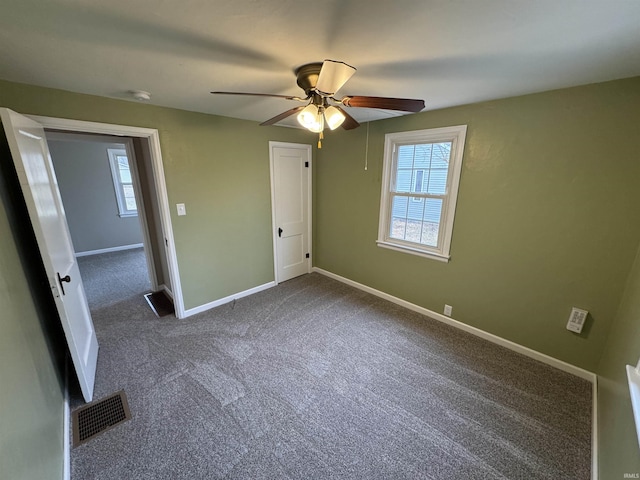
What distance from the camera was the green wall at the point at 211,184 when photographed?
7.41ft

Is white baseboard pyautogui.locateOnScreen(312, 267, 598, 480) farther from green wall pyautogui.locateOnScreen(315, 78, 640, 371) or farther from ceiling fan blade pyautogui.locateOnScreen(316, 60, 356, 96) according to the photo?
ceiling fan blade pyautogui.locateOnScreen(316, 60, 356, 96)

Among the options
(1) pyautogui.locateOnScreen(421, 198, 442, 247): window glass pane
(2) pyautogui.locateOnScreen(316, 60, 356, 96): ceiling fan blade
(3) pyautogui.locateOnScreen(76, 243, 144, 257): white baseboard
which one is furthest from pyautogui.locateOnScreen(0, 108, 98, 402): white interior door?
(3) pyautogui.locateOnScreen(76, 243, 144, 257): white baseboard

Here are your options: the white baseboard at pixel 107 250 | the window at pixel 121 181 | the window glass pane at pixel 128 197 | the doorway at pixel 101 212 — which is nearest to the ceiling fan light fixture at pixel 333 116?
the doorway at pixel 101 212

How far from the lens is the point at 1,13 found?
100 centimetres

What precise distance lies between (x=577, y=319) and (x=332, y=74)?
105 inches

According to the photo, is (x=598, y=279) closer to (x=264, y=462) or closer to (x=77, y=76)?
(x=264, y=462)

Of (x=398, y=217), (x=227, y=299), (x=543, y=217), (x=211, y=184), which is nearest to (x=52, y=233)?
(x=211, y=184)

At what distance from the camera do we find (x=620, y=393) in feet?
4.46

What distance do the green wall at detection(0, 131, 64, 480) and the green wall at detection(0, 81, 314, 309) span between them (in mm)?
874

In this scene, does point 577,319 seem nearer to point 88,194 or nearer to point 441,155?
point 441,155

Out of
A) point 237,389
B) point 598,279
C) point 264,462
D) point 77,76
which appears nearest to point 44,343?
point 237,389

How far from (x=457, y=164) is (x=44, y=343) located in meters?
3.61

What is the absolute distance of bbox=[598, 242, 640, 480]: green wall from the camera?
3.56ft

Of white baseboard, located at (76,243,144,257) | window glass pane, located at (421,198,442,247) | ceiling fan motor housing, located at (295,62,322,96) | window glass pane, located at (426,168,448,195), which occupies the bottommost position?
white baseboard, located at (76,243,144,257)
